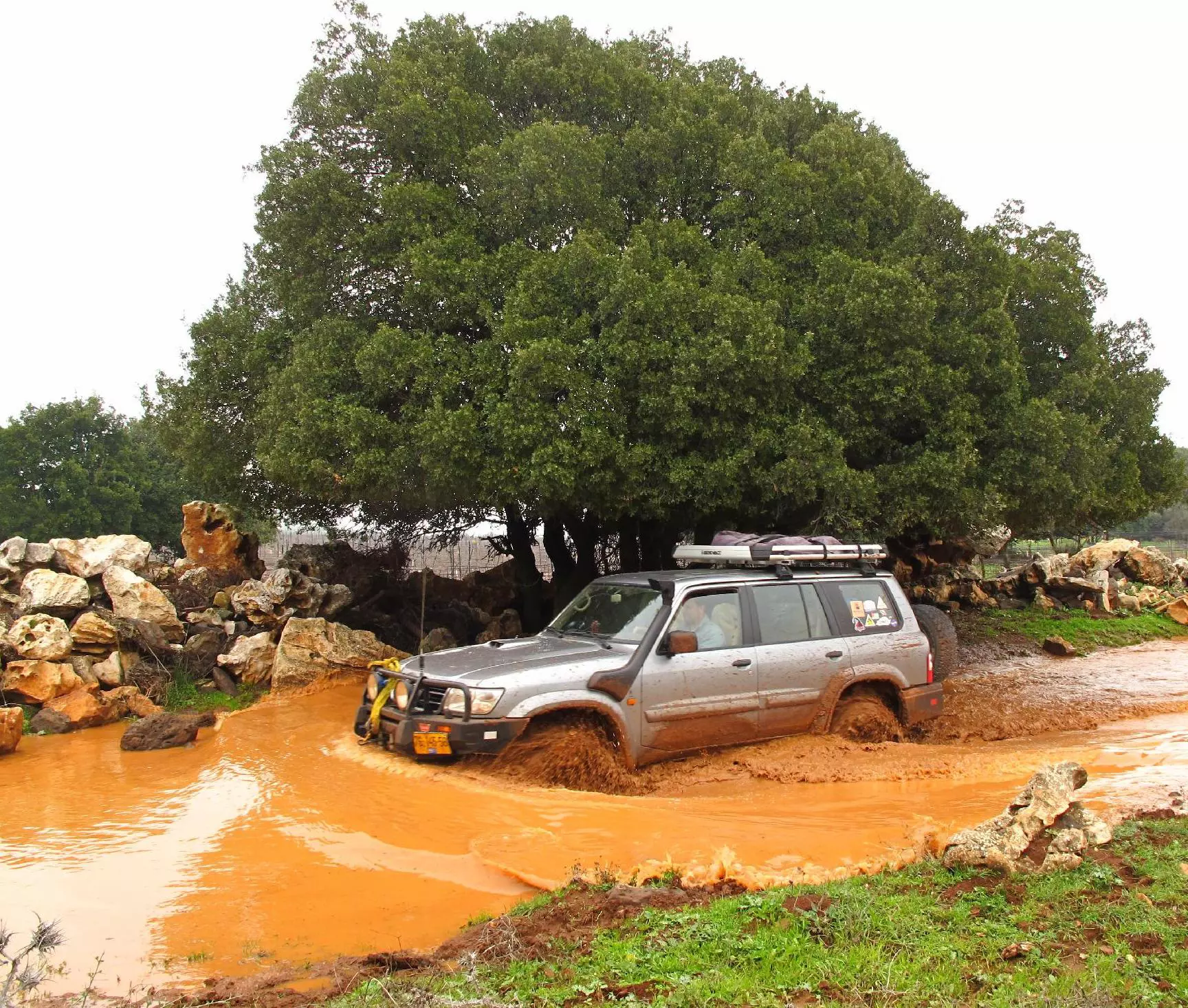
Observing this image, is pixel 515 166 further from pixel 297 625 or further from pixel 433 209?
pixel 297 625

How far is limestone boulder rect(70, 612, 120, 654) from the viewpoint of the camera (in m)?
10.8

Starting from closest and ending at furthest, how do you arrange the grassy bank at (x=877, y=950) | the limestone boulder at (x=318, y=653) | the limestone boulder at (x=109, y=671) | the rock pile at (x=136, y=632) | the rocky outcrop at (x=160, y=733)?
1. the grassy bank at (x=877, y=950)
2. the rocky outcrop at (x=160, y=733)
3. the rock pile at (x=136, y=632)
4. the limestone boulder at (x=109, y=671)
5. the limestone boulder at (x=318, y=653)

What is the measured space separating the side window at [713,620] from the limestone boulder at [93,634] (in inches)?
296

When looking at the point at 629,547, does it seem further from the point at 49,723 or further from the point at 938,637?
the point at 49,723

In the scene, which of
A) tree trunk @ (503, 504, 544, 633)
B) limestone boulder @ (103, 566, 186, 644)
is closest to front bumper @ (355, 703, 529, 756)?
limestone boulder @ (103, 566, 186, 644)

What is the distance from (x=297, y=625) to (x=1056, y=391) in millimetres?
10917

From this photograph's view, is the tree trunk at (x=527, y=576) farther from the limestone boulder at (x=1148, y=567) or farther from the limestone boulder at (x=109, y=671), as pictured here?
the limestone boulder at (x=1148, y=567)

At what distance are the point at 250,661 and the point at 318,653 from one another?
82cm

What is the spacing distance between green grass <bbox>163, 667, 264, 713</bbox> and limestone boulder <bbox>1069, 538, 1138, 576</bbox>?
60.6 ft

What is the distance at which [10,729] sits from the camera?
858 cm

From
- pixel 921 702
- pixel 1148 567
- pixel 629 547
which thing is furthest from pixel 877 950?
pixel 1148 567

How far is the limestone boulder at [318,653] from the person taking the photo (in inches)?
443

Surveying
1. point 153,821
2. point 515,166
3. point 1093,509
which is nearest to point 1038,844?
point 153,821

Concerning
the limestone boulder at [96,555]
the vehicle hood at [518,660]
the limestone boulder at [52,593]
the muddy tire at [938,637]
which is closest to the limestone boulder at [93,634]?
the limestone boulder at [52,593]
